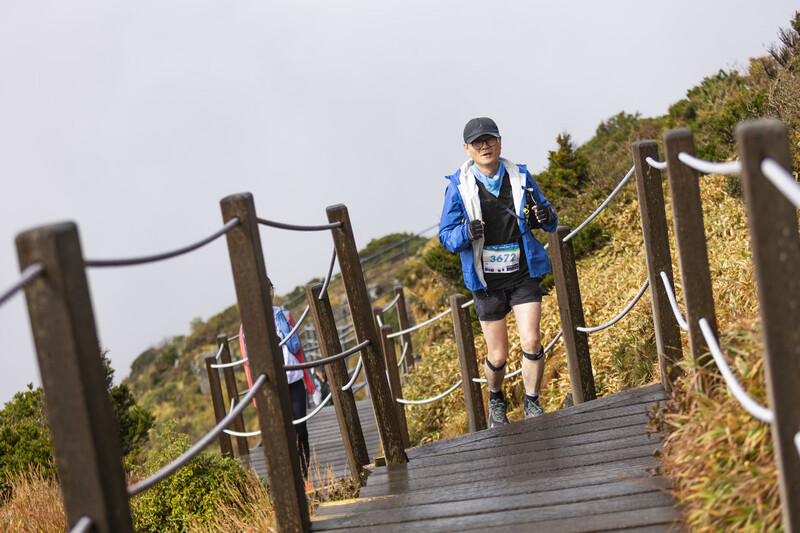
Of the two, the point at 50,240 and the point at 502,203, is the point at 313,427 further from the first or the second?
the point at 50,240

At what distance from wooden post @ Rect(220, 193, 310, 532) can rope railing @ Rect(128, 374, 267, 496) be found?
0.07 m

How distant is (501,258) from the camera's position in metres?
4.87

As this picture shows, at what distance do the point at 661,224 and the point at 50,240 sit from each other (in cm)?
293

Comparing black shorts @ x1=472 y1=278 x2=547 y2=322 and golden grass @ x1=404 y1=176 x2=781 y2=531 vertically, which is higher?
black shorts @ x1=472 y1=278 x2=547 y2=322

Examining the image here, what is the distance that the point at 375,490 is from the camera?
147 inches

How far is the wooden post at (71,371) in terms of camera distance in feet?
6.23

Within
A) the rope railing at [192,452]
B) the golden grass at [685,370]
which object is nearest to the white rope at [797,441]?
the golden grass at [685,370]

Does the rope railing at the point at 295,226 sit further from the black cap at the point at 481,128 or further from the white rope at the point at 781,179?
the white rope at the point at 781,179

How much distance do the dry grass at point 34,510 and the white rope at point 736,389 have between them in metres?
5.06

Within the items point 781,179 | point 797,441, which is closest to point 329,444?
point 797,441

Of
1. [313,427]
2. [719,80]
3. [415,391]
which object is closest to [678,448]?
[415,391]

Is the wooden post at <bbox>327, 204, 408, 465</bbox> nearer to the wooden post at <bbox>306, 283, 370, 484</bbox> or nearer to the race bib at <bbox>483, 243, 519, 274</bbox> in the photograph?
the wooden post at <bbox>306, 283, 370, 484</bbox>

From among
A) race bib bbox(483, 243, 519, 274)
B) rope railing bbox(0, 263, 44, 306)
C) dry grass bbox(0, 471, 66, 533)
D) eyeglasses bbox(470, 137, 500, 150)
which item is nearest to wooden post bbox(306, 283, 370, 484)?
race bib bbox(483, 243, 519, 274)

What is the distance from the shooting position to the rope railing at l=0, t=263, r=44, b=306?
5.76 feet
